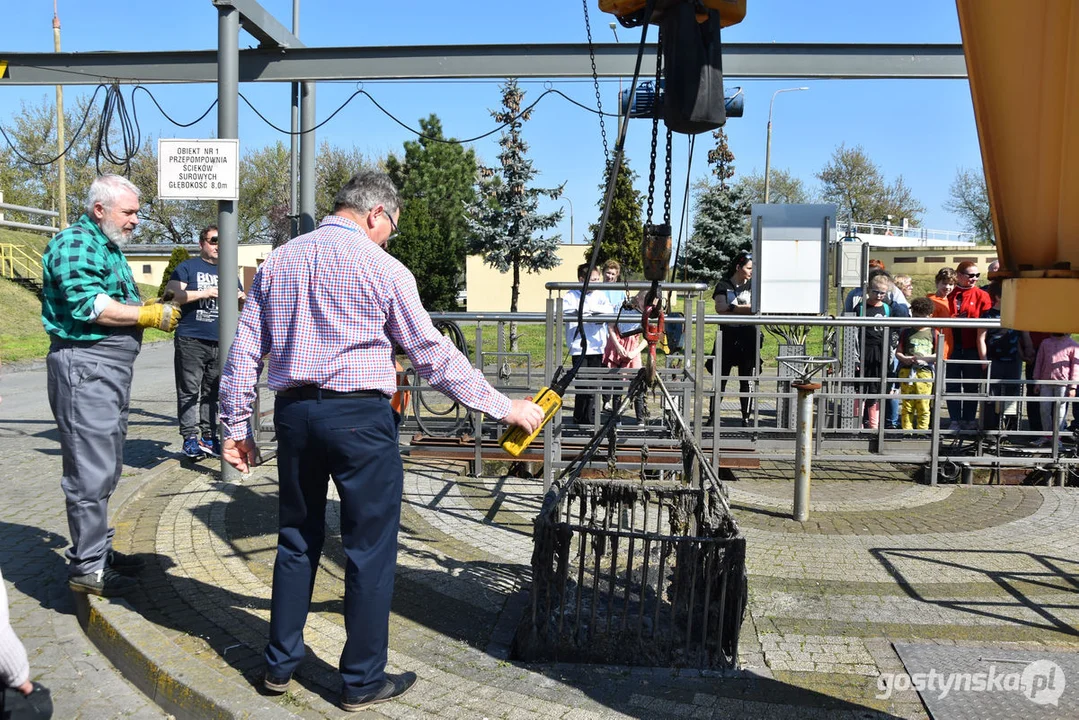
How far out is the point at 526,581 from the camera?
4992mm

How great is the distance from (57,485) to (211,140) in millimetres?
2956

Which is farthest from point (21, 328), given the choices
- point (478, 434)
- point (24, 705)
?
point (24, 705)

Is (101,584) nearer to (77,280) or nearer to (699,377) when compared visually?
(77,280)

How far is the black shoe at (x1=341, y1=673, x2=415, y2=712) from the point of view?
3463 mm

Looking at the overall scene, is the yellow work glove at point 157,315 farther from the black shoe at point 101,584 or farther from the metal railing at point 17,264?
the metal railing at point 17,264

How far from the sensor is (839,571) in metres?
5.31

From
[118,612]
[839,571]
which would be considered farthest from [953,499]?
[118,612]

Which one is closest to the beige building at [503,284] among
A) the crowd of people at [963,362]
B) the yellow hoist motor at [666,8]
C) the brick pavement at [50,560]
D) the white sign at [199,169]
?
the brick pavement at [50,560]

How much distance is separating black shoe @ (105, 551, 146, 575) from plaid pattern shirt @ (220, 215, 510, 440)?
5.96 feet

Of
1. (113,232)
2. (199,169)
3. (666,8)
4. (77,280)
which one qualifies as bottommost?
(77,280)

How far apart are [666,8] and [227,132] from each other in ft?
14.4

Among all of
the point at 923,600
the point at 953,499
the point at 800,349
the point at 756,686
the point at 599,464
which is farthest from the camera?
the point at 800,349

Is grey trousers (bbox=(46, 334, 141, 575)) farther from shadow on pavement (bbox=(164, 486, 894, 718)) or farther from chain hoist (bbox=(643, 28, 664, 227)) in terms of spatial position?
chain hoist (bbox=(643, 28, 664, 227))

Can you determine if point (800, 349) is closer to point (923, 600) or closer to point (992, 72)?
point (923, 600)
